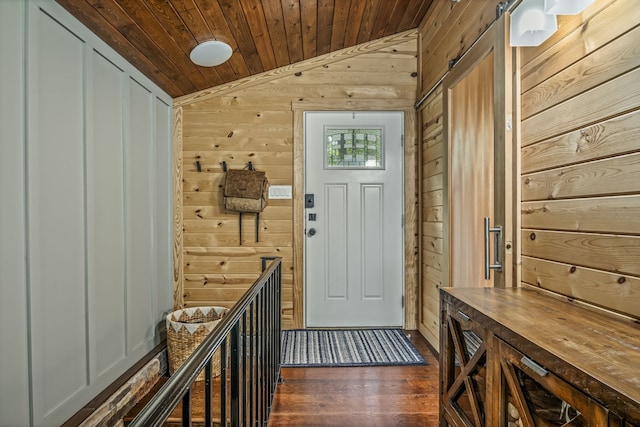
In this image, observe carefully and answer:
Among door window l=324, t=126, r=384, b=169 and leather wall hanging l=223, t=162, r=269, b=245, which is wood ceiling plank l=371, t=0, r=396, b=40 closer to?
door window l=324, t=126, r=384, b=169

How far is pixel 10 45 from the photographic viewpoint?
1457 millimetres

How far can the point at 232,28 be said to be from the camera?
2379 mm

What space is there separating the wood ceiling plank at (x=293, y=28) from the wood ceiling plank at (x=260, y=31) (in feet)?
0.47

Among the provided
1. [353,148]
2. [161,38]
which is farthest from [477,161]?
[161,38]

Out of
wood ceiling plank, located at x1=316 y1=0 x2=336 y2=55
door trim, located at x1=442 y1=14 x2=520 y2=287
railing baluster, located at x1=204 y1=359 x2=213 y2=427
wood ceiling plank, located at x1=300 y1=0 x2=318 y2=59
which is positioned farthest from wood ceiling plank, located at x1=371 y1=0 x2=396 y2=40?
railing baluster, located at x1=204 y1=359 x2=213 y2=427

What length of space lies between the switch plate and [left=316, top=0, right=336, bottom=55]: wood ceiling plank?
1.20 m

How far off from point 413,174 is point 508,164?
159 cm

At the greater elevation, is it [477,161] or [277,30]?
[277,30]

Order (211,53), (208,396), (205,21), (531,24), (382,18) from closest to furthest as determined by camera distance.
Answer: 1. (208,396)
2. (531,24)
3. (205,21)
4. (211,53)
5. (382,18)

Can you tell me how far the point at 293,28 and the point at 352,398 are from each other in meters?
2.49

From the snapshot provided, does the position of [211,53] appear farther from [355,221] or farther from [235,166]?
[355,221]

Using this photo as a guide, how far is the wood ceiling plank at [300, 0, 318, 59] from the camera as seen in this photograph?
7.95 feet

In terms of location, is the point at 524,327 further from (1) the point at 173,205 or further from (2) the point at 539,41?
(1) the point at 173,205

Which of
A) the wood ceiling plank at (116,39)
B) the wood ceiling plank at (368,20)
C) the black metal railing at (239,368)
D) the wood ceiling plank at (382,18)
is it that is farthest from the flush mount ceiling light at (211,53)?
the black metal railing at (239,368)
